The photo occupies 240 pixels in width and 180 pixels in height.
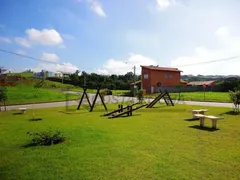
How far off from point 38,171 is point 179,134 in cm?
580

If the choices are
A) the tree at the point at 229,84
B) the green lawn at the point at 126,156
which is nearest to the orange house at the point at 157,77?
the tree at the point at 229,84

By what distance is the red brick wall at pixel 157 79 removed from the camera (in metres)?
43.0

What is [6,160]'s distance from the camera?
5594mm

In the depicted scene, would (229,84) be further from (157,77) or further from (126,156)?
(126,156)

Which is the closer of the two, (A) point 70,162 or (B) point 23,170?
(B) point 23,170

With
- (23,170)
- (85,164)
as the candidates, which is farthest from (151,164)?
(23,170)

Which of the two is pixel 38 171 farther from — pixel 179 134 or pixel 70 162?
pixel 179 134

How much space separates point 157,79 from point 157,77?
454 mm

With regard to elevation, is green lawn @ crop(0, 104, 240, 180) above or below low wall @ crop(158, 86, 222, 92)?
below

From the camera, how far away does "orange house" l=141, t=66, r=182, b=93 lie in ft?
141

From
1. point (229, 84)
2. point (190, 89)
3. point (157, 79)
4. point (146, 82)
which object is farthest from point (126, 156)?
point (229, 84)

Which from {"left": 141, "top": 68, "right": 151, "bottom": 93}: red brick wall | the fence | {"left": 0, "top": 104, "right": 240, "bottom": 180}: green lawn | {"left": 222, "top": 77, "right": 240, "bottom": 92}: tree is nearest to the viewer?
{"left": 0, "top": 104, "right": 240, "bottom": 180}: green lawn

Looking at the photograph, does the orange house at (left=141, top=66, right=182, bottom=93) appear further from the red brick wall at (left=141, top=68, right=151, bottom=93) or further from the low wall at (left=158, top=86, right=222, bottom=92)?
the low wall at (left=158, top=86, right=222, bottom=92)

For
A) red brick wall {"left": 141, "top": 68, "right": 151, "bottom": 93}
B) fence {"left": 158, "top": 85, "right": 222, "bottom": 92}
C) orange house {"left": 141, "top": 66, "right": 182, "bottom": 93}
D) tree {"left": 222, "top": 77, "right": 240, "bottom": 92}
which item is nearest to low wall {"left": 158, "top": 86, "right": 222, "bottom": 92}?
fence {"left": 158, "top": 85, "right": 222, "bottom": 92}
